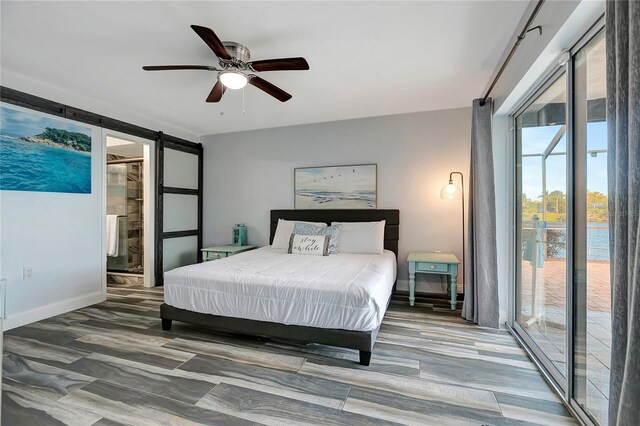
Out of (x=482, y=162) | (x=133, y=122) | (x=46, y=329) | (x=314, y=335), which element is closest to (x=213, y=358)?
(x=314, y=335)

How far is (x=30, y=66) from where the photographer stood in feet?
8.80

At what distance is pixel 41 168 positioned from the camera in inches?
120

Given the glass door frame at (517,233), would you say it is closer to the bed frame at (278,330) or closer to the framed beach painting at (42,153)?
the bed frame at (278,330)

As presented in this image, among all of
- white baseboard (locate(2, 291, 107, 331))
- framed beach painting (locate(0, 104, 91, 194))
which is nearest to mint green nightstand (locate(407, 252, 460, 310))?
white baseboard (locate(2, 291, 107, 331))

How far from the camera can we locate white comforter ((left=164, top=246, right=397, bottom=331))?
2.15 metres

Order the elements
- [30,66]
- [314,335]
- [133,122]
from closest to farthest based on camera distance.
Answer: [314,335] → [30,66] → [133,122]

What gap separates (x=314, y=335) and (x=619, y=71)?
222cm

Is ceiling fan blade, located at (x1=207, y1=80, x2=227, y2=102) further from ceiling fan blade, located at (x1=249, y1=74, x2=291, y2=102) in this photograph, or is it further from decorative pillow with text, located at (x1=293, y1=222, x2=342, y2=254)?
decorative pillow with text, located at (x1=293, y1=222, x2=342, y2=254)

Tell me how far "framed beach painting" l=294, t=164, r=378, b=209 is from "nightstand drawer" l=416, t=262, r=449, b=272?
112cm

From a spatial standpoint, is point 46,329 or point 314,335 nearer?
point 314,335

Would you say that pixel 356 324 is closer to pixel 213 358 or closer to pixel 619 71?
pixel 213 358

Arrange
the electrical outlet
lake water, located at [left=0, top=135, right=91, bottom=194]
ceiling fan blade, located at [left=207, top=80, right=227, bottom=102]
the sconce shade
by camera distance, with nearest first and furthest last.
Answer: ceiling fan blade, located at [left=207, top=80, right=227, bottom=102] → lake water, located at [left=0, top=135, right=91, bottom=194] → the electrical outlet → the sconce shade

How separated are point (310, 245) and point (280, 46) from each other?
223 cm

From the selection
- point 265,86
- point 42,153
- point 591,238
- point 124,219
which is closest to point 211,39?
point 265,86
